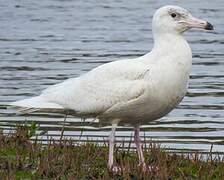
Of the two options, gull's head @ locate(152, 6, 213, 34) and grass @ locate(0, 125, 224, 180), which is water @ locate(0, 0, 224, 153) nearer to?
grass @ locate(0, 125, 224, 180)

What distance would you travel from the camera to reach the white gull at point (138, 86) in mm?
10672

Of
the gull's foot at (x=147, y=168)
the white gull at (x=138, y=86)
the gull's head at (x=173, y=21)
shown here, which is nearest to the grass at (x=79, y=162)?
the gull's foot at (x=147, y=168)

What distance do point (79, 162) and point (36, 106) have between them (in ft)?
3.23

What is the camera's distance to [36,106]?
1115 cm

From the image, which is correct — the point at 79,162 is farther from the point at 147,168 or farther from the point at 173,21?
the point at 173,21

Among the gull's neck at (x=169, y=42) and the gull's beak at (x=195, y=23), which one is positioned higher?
the gull's beak at (x=195, y=23)

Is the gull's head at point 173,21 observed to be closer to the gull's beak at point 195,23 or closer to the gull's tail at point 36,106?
the gull's beak at point 195,23

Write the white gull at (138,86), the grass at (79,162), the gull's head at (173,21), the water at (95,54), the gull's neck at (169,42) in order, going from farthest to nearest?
the water at (95,54), the gull's head at (173,21), the gull's neck at (169,42), the white gull at (138,86), the grass at (79,162)

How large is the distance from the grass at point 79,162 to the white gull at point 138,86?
228 mm

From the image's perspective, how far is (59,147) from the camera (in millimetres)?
11375

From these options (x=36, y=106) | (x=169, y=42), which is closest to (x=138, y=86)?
(x=169, y=42)

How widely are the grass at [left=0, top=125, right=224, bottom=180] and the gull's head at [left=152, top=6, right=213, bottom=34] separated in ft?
4.48

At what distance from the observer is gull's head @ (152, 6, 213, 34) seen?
36.4ft

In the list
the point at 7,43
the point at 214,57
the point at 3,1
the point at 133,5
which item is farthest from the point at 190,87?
the point at 3,1
